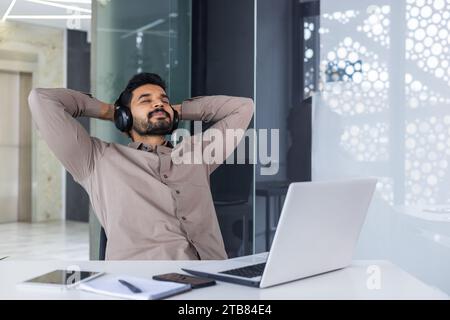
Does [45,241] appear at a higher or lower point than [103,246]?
lower

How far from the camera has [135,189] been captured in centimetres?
213

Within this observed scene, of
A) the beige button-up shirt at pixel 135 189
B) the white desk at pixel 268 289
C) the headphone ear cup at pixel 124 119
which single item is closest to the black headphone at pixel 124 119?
the headphone ear cup at pixel 124 119

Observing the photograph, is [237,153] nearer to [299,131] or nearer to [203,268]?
[299,131]

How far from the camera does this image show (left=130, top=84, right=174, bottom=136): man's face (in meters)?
2.28

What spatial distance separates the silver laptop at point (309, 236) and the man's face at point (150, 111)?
941mm

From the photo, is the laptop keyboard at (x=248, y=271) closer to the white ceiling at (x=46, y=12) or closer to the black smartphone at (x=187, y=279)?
the black smartphone at (x=187, y=279)

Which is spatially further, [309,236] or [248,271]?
[248,271]

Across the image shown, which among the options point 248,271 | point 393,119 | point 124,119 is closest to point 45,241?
point 124,119

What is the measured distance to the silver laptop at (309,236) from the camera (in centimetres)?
116

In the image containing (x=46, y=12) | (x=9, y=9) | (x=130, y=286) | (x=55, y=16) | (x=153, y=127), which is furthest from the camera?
(x=55, y=16)

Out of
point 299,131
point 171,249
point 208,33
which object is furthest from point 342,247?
point 208,33

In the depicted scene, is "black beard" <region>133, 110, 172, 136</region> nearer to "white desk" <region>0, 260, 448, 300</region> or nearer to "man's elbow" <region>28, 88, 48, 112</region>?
"man's elbow" <region>28, 88, 48, 112</region>

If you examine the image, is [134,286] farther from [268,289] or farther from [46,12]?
[46,12]

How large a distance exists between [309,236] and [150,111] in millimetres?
1219
